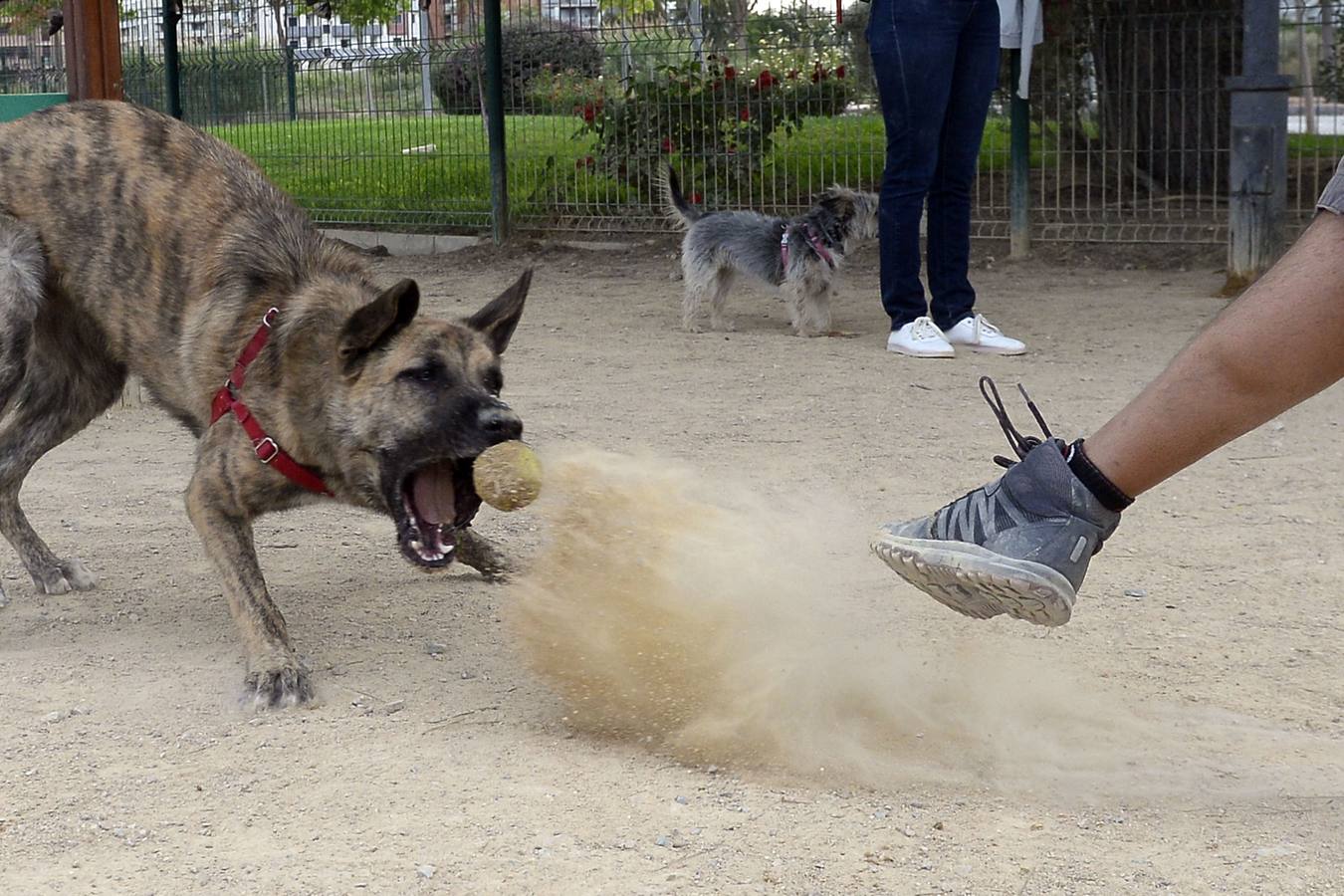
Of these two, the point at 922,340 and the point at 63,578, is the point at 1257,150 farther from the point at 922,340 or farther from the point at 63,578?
the point at 63,578

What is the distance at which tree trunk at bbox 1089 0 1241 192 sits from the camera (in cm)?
1054

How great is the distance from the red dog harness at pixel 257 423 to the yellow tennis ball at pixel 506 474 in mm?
472

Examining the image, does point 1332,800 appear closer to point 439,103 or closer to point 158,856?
point 158,856

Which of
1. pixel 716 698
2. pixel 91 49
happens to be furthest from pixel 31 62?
pixel 716 698

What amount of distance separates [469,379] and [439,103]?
29.1ft

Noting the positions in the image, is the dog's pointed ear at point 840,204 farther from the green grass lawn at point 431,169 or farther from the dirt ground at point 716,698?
the green grass lawn at point 431,169

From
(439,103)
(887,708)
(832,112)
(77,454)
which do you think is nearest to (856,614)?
(887,708)

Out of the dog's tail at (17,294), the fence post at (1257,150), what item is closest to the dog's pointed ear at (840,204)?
the fence post at (1257,150)

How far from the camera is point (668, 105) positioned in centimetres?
1171

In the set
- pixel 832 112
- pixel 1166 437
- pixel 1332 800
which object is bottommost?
pixel 1332 800

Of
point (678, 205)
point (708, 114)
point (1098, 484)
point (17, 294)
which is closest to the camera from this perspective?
point (1098, 484)

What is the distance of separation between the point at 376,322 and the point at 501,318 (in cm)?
37

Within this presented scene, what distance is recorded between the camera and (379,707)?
3641 mm

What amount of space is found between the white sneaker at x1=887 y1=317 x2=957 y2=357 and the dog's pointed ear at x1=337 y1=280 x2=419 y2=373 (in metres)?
4.25
